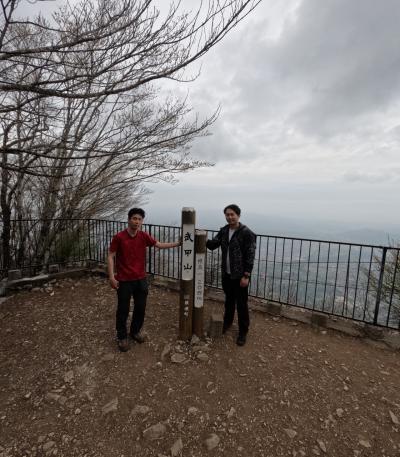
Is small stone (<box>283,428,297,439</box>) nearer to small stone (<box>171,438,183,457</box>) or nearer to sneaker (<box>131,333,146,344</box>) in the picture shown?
small stone (<box>171,438,183,457</box>)

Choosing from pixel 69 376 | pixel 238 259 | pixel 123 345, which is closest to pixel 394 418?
pixel 238 259

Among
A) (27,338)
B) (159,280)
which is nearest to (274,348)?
(159,280)

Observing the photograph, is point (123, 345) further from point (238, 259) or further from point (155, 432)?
point (238, 259)

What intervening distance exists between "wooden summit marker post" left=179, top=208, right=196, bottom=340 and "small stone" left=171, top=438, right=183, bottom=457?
144 centimetres

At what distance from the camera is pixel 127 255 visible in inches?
132

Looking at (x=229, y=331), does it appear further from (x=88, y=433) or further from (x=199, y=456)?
(x=88, y=433)

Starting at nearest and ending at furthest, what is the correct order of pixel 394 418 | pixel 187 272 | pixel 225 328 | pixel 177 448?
pixel 177 448
pixel 394 418
pixel 187 272
pixel 225 328

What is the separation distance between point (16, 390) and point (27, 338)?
1.17 metres

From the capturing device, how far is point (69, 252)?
7559 millimetres

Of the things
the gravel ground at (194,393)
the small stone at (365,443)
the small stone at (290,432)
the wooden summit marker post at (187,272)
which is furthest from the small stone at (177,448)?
the small stone at (365,443)

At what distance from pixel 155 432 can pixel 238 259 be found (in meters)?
2.15

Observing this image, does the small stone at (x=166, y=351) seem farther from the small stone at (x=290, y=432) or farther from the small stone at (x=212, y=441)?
the small stone at (x=290, y=432)

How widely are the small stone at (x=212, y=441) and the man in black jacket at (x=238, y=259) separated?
1410 mm

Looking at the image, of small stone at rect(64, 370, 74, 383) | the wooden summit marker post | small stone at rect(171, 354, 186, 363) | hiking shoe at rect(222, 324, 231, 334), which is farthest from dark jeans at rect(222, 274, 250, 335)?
small stone at rect(64, 370, 74, 383)
